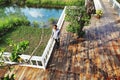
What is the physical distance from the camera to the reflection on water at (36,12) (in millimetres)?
18312

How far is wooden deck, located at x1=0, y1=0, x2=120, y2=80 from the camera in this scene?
8055 millimetres

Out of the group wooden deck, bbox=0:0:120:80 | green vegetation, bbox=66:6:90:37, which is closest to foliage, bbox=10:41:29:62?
wooden deck, bbox=0:0:120:80

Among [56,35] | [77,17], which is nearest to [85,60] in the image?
[56,35]

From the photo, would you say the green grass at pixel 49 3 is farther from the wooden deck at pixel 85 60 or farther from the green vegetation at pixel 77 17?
the green vegetation at pixel 77 17

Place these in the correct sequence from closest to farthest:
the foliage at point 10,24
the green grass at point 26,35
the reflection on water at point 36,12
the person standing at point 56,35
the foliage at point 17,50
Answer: the foliage at point 17,50 → the person standing at point 56,35 → the green grass at point 26,35 → the foliage at point 10,24 → the reflection on water at point 36,12

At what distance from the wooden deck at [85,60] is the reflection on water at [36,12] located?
7.55 metres

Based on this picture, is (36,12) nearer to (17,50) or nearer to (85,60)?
(85,60)

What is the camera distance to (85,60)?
29.0 ft

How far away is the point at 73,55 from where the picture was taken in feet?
30.2

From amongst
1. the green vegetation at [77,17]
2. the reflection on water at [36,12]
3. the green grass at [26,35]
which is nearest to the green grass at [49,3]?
the reflection on water at [36,12]

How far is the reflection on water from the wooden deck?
755 cm

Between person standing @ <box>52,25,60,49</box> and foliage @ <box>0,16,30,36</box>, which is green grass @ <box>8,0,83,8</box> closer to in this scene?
foliage @ <box>0,16,30,36</box>

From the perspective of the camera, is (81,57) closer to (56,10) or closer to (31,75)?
(31,75)

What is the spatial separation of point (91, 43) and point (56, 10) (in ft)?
35.9
